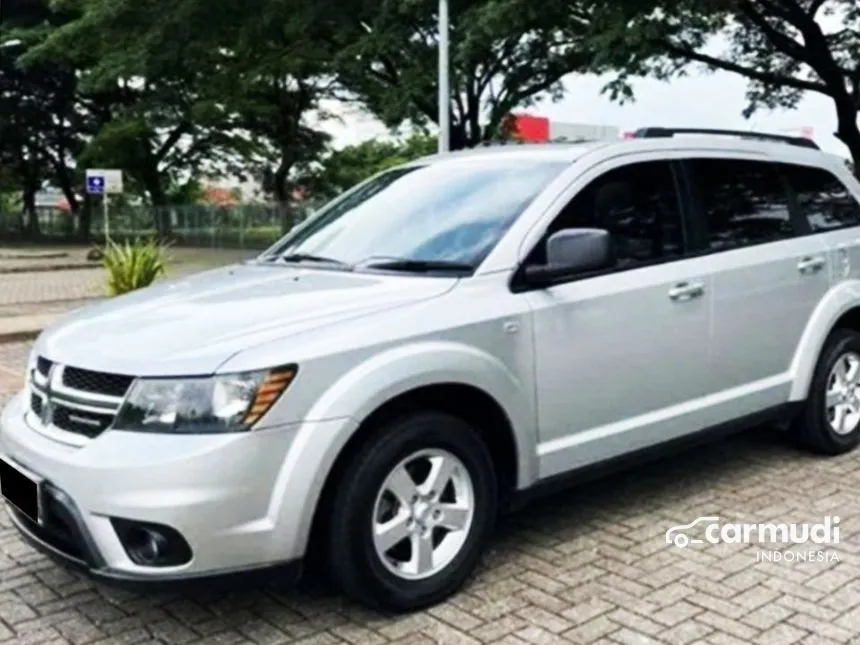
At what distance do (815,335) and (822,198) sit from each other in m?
0.81

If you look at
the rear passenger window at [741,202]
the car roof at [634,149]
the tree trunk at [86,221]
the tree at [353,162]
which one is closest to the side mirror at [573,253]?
the car roof at [634,149]

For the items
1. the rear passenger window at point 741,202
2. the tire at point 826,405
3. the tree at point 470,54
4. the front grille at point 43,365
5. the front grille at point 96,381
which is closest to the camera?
the front grille at point 96,381

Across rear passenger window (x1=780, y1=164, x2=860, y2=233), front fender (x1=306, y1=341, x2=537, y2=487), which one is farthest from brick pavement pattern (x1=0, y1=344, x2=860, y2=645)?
rear passenger window (x1=780, y1=164, x2=860, y2=233)

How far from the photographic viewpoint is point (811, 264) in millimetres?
4789

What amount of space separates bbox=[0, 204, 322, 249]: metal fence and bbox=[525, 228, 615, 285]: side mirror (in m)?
24.6

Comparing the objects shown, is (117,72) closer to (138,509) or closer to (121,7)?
(121,7)

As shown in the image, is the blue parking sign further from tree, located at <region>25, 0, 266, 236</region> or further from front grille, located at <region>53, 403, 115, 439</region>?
front grille, located at <region>53, 403, 115, 439</region>

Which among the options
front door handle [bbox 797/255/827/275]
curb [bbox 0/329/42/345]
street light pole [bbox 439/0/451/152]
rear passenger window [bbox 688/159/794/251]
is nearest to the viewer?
rear passenger window [bbox 688/159/794/251]

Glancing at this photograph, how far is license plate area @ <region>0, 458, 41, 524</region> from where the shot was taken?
3148mm

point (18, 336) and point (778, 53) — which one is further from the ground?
point (778, 53)

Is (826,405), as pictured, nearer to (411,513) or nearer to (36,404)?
(411,513)

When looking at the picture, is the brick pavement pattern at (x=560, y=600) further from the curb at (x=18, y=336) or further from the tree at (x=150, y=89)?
the tree at (x=150, y=89)

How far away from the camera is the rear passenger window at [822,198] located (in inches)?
195

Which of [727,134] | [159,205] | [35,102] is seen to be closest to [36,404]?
[727,134]
